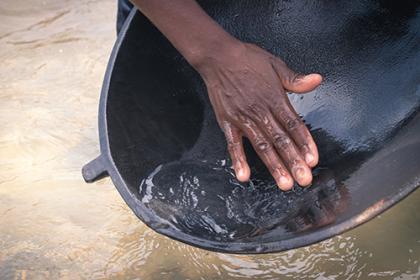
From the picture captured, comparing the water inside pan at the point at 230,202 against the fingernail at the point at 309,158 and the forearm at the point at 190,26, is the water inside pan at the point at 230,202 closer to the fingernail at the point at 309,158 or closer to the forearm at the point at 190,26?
the fingernail at the point at 309,158

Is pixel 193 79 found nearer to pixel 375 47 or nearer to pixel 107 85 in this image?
pixel 107 85

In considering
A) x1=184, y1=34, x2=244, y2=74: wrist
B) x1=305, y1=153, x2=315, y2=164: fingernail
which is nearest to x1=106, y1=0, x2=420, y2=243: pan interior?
x1=305, y1=153, x2=315, y2=164: fingernail

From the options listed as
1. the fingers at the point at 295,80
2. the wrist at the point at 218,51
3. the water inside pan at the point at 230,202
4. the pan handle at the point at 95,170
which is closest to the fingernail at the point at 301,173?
the water inside pan at the point at 230,202

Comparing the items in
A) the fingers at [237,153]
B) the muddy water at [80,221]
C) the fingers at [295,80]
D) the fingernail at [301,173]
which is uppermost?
the fingers at [295,80]

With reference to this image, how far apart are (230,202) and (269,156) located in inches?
8.8

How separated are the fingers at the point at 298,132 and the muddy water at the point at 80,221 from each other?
0.52 m

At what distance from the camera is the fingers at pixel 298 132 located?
1448 millimetres

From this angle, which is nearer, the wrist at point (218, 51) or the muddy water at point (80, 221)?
the wrist at point (218, 51)

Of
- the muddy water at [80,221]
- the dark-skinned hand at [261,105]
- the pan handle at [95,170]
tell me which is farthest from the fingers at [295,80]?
the muddy water at [80,221]

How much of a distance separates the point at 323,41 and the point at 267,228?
2.36ft

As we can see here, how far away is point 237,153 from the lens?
1528mm

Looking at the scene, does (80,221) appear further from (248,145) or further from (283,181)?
(283,181)

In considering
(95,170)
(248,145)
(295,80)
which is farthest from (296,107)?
(95,170)

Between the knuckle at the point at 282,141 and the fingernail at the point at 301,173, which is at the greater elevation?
the knuckle at the point at 282,141
